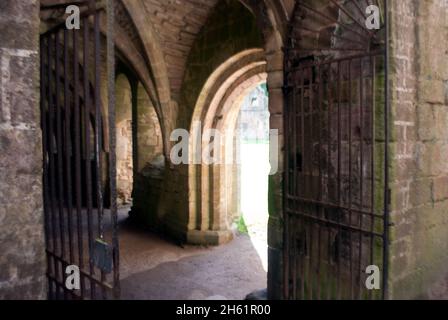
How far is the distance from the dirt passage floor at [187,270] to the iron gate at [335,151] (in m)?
1.89

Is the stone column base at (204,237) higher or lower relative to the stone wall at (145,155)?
lower

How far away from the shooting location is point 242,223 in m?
8.69

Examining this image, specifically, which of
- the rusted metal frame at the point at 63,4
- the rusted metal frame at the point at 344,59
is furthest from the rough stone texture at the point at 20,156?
the rusted metal frame at the point at 344,59

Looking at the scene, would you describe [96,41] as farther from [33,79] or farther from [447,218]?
[447,218]

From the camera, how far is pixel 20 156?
1770 millimetres

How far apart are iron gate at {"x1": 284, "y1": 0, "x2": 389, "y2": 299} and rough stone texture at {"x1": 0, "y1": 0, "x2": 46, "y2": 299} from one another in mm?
2226

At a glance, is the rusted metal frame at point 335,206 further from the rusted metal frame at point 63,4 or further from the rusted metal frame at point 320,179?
the rusted metal frame at point 63,4

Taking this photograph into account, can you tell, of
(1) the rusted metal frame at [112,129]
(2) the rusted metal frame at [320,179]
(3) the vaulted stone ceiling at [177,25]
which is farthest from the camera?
(3) the vaulted stone ceiling at [177,25]

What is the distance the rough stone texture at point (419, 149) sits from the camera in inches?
117

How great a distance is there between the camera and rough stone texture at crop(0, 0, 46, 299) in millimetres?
1731

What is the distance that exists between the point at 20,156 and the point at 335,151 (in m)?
2.47

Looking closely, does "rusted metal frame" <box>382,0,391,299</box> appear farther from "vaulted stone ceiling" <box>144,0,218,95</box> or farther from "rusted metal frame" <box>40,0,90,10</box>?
"vaulted stone ceiling" <box>144,0,218,95</box>
